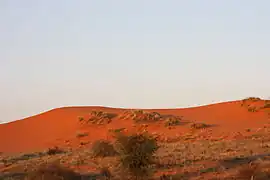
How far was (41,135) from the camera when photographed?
40.4 meters

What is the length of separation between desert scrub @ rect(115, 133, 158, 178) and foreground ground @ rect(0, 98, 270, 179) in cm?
73

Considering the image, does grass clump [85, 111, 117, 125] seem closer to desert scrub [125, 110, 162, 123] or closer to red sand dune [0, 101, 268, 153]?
red sand dune [0, 101, 268, 153]

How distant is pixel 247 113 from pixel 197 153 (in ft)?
77.6

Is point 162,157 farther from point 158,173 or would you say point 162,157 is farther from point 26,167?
point 26,167

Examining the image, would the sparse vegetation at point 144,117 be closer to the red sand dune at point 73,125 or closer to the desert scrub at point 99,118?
the red sand dune at point 73,125

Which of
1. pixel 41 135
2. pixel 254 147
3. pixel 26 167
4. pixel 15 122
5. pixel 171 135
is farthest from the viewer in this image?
pixel 15 122

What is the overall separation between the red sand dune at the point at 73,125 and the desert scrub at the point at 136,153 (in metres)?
18.5

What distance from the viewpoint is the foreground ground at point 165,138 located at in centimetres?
1631

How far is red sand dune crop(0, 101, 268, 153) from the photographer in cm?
3519

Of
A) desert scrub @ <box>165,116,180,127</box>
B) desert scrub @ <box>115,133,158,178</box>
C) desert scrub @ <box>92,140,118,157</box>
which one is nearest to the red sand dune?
desert scrub @ <box>165,116,180,127</box>

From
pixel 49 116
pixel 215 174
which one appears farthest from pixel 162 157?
pixel 49 116

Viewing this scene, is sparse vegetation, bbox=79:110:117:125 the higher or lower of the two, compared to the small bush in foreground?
higher

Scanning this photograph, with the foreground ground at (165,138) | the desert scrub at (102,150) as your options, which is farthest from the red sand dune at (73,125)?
the desert scrub at (102,150)

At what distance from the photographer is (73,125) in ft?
135
